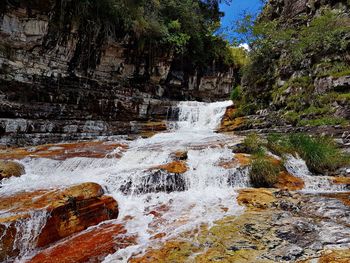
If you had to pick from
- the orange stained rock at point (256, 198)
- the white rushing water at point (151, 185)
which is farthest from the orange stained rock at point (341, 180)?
the orange stained rock at point (256, 198)

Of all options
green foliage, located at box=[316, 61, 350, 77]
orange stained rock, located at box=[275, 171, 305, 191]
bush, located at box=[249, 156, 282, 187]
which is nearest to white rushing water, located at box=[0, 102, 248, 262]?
bush, located at box=[249, 156, 282, 187]

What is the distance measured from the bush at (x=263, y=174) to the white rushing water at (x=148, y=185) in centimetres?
24

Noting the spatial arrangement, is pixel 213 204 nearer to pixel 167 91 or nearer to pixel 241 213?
pixel 241 213

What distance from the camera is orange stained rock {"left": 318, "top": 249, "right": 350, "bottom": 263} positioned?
2.98 m

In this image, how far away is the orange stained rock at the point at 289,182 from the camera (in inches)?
265

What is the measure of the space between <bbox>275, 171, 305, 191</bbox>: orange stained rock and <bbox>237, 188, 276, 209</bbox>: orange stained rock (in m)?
1.00

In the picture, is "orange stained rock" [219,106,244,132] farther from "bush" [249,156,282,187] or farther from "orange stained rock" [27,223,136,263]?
"orange stained rock" [27,223,136,263]

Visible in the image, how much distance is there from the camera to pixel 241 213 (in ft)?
16.3

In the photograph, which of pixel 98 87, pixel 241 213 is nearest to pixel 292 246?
pixel 241 213

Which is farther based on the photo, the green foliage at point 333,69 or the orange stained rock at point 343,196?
the green foliage at point 333,69

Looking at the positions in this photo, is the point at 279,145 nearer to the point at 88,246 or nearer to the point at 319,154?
the point at 319,154

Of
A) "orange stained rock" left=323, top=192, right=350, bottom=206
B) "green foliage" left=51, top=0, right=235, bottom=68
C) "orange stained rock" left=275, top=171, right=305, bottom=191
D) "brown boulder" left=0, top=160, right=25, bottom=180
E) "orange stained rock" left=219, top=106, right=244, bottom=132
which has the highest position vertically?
"green foliage" left=51, top=0, right=235, bottom=68

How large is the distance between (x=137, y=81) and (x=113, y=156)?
10.2 metres

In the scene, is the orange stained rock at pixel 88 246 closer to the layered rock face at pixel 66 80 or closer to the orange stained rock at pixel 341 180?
the orange stained rock at pixel 341 180
